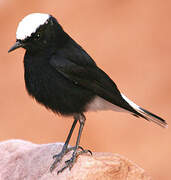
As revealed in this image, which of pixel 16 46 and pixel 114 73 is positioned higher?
pixel 16 46

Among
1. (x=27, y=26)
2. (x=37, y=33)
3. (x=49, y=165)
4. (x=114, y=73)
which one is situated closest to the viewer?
(x=27, y=26)

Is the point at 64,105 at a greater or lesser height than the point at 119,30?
lesser

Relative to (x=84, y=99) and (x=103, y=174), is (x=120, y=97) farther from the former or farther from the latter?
(x=103, y=174)

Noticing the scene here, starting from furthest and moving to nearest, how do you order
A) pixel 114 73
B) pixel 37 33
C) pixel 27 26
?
pixel 114 73
pixel 37 33
pixel 27 26

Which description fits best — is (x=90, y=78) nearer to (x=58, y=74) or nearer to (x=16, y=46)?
(x=58, y=74)

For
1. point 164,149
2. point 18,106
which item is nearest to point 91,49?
point 18,106

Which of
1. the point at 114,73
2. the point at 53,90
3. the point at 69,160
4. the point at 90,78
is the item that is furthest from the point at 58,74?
the point at 114,73

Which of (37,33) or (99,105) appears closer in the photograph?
(37,33)

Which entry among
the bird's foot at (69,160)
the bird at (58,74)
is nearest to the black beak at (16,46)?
the bird at (58,74)
